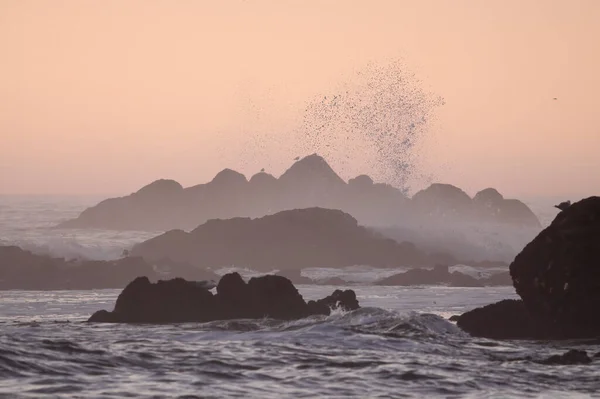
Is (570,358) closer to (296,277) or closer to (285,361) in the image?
(285,361)

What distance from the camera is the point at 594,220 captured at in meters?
46.3

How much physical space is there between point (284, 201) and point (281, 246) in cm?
5451

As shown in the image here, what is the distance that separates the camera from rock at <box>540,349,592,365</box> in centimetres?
3807

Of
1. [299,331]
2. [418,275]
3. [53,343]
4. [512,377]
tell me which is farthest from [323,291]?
[512,377]

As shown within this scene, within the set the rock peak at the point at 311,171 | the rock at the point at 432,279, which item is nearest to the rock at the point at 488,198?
the rock peak at the point at 311,171

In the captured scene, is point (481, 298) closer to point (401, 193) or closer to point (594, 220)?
point (594, 220)

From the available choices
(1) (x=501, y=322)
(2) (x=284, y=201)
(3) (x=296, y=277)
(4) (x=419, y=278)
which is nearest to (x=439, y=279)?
(4) (x=419, y=278)

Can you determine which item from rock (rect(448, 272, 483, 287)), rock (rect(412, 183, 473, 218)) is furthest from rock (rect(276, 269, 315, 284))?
rock (rect(412, 183, 473, 218))

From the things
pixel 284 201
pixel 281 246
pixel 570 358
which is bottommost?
pixel 570 358

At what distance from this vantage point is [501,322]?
4809 cm

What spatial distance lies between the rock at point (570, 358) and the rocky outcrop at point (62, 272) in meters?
60.3

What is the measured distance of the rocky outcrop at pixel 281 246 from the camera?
123688mm

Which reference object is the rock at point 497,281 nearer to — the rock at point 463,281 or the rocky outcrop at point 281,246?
the rock at point 463,281

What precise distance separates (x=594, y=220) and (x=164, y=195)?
472 feet
